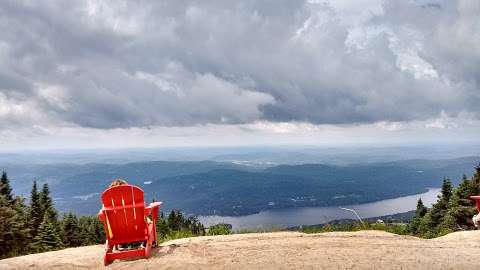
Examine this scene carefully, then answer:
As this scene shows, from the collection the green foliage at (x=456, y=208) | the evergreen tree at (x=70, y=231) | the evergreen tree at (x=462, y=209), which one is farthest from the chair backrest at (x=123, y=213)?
the evergreen tree at (x=70, y=231)

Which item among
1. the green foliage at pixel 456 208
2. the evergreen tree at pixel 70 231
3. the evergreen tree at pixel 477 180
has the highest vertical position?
the evergreen tree at pixel 477 180

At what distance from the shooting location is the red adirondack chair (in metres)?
9.52

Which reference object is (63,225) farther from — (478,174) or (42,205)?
(478,174)

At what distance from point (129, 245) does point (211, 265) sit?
107 inches

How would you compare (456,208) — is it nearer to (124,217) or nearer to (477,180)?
(477,180)

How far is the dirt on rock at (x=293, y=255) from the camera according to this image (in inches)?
313

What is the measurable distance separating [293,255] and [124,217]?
3718 millimetres

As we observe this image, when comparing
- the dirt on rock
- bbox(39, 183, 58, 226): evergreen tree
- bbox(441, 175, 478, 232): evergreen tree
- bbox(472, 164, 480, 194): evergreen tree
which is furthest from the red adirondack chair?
bbox(39, 183, 58, 226): evergreen tree

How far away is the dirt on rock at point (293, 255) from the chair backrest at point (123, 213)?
2.02 ft

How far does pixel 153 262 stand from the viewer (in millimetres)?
8523

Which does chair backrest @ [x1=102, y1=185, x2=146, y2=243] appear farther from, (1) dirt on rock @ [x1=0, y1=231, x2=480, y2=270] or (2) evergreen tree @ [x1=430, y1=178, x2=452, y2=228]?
(2) evergreen tree @ [x1=430, y1=178, x2=452, y2=228]

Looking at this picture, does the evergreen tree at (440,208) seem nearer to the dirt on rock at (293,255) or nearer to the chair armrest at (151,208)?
the dirt on rock at (293,255)

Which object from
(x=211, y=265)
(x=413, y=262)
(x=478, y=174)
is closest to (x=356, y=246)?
(x=413, y=262)

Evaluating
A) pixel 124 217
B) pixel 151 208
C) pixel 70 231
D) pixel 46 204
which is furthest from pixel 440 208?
pixel 124 217
